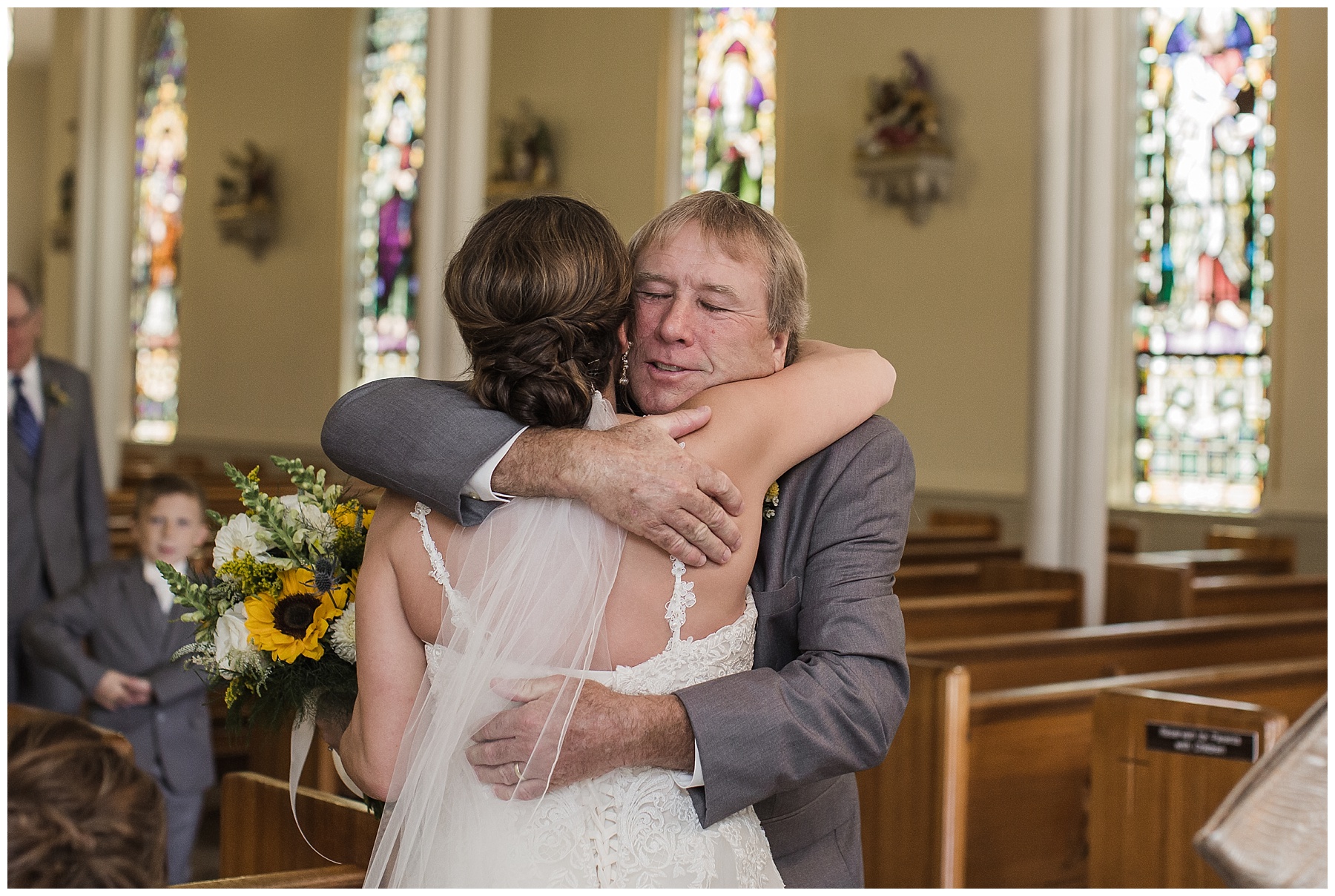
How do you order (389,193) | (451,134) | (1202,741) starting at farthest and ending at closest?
(389,193)
(451,134)
(1202,741)

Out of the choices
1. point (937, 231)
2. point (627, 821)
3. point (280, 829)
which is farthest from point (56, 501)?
point (937, 231)

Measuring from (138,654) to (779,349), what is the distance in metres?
2.74

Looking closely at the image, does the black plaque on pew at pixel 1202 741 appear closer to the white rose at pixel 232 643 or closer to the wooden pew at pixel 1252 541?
the white rose at pixel 232 643

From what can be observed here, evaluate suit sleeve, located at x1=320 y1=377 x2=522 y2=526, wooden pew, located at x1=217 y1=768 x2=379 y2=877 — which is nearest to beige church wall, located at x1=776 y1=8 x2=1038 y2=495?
wooden pew, located at x1=217 y1=768 x2=379 y2=877

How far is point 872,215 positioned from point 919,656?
6.15m

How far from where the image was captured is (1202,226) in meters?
8.63

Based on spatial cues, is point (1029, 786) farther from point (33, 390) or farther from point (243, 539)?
point (33, 390)

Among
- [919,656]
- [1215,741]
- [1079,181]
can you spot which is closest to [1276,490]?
[1079,181]

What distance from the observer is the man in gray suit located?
4.25 meters

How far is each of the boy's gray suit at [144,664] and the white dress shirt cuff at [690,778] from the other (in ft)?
8.54

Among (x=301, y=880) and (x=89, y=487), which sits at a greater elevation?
(x=89, y=487)

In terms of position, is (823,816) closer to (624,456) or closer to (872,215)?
(624,456)

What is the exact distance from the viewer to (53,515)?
14.1 ft

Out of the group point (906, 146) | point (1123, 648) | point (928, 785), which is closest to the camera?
point (928, 785)
